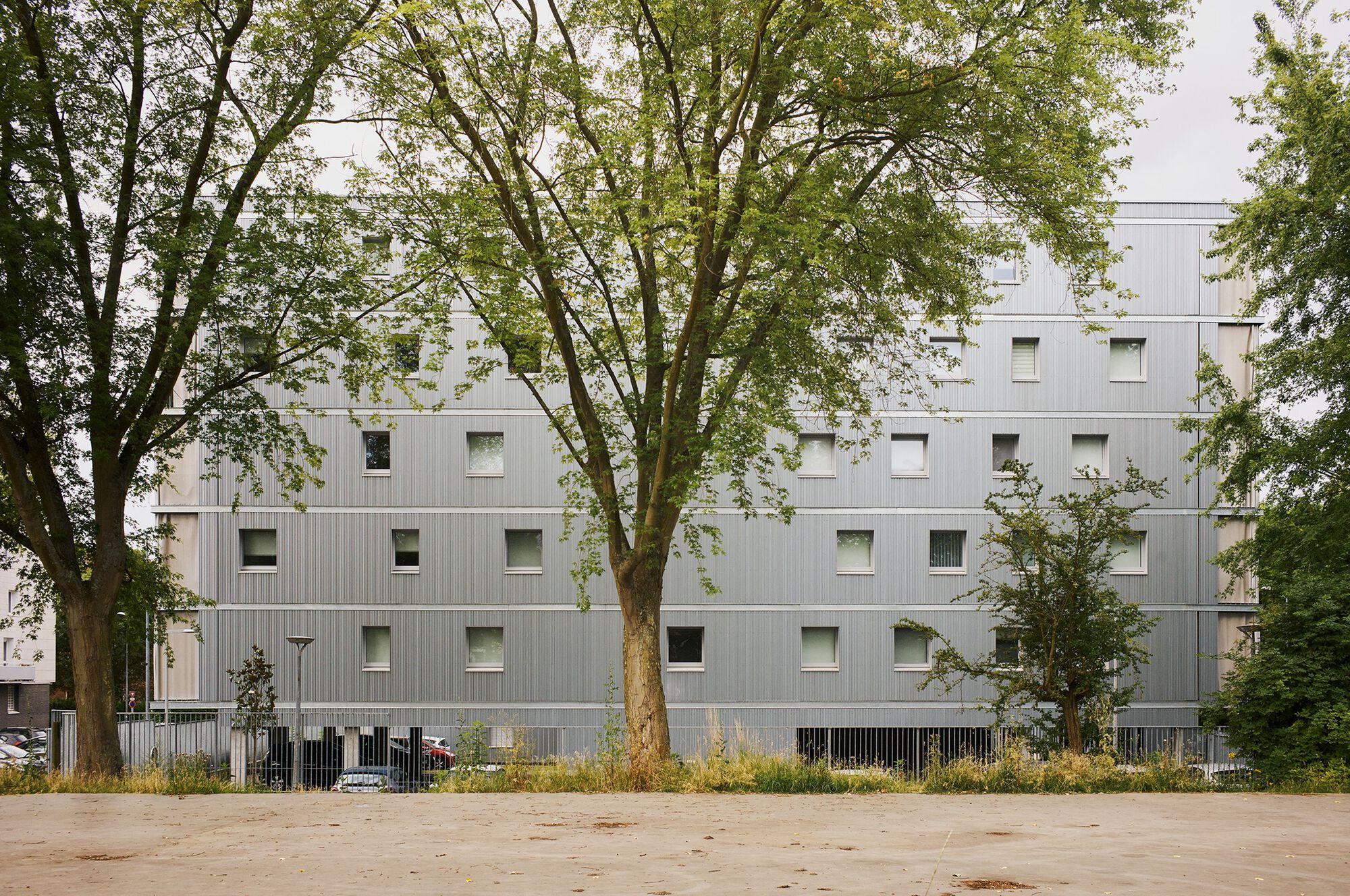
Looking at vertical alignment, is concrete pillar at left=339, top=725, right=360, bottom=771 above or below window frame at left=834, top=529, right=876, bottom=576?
below

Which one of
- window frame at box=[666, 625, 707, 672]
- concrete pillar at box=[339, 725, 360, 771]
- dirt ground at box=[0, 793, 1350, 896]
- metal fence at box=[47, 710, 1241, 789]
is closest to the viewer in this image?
dirt ground at box=[0, 793, 1350, 896]

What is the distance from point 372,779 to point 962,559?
17501 millimetres

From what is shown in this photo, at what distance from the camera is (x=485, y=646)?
109 ft

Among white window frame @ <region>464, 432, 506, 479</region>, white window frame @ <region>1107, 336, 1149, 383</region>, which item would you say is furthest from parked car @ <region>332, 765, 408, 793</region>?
white window frame @ <region>1107, 336, 1149, 383</region>

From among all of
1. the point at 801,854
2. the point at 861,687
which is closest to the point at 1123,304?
the point at 861,687

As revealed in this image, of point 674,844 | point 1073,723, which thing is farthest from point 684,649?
point 674,844

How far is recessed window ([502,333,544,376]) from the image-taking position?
16.3 meters

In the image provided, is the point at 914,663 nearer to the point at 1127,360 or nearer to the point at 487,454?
the point at 1127,360

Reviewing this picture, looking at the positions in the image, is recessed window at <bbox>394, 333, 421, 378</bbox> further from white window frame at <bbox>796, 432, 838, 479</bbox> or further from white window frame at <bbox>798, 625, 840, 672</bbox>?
white window frame at <bbox>798, 625, 840, 672</bbox>

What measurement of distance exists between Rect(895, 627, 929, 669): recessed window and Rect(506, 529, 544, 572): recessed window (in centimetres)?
1044

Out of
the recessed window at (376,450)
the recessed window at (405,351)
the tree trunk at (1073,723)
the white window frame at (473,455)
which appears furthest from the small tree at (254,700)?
the recessed window at (376,450)

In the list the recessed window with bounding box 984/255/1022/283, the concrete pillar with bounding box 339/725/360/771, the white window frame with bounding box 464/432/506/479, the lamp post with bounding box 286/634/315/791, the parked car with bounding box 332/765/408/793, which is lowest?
the concrete pillar with bounding box 339/725/360/771

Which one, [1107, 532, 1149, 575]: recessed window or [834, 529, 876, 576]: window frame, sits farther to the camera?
[1107, 532, 1149, 575]: recessed window

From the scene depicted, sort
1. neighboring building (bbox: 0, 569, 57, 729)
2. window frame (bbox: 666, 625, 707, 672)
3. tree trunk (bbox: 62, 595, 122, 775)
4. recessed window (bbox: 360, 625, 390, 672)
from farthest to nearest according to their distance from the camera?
neighboring building (bbox: 0, 569, 57, 729) < recessed window (bbox: 360, 625, 390, 672) < window frame (bbox: 666, 625, 707, 672) < tree trunk (bbox: 62, 595, 122, 775)
